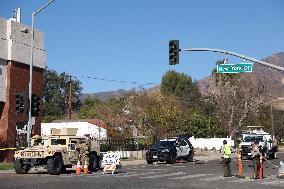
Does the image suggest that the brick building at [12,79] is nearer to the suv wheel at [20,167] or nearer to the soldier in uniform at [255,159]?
the suv wheel at [20,167]

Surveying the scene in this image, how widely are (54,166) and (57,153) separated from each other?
0.80m

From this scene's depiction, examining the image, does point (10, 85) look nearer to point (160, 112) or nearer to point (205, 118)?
point (160, 112)

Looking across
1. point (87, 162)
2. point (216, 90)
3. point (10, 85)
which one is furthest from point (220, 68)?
point (216, 90)

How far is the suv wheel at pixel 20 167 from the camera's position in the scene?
25.5 meters

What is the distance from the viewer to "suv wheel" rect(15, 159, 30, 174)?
2553 cm

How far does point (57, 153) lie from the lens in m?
25.6

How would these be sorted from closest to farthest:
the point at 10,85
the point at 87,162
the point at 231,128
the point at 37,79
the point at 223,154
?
the point at 223,154, the point at 87,162, the point at 10,85, the point at 37,79, the point at 231,128

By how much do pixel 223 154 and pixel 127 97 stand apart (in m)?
49.2

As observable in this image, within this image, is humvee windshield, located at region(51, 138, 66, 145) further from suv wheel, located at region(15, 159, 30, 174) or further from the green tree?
the green tree

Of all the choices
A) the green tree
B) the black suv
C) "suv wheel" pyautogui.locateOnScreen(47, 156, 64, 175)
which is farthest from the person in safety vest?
the green tree

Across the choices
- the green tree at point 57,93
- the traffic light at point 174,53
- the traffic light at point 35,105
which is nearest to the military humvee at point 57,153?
the traffic light at point 35,105

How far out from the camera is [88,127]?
72688 mm

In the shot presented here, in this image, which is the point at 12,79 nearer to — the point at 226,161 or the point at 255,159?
the point at 226,161

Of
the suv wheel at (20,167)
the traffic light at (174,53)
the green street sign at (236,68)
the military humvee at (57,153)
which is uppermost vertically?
the traffic light at (174,53)
